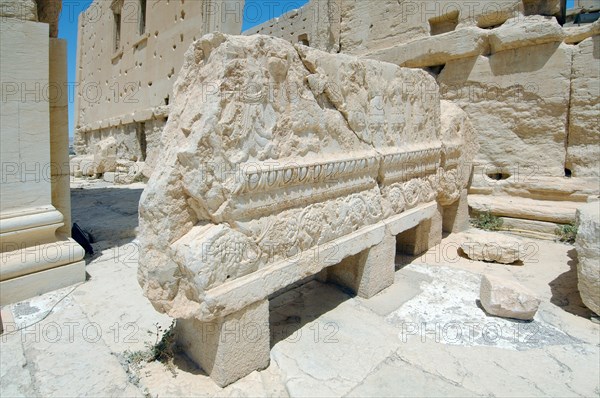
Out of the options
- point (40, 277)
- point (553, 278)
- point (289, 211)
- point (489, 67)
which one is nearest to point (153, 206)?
point (289, 211)

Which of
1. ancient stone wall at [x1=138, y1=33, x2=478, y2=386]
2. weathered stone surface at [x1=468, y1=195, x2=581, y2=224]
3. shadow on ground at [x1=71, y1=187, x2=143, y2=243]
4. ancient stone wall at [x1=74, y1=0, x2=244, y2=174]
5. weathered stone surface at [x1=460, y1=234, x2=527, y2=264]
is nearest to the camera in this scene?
ancient stone wall at [x1=138, y1=33, x2=478, y2=386]

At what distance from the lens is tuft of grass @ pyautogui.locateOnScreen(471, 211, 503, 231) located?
15.8ft

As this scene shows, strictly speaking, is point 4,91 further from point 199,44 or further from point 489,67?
point 489,67

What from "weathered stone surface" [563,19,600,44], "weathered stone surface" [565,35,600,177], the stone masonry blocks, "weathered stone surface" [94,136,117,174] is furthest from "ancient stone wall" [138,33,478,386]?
"weathered stone surface" [94,136,117,174]

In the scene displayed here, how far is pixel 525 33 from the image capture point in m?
4.59

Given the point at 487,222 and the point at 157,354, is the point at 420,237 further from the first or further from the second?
the point at 157,354

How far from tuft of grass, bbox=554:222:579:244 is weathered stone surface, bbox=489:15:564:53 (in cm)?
221

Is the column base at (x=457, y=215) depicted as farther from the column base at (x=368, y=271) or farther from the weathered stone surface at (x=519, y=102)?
the column base at (x=368, y=271)

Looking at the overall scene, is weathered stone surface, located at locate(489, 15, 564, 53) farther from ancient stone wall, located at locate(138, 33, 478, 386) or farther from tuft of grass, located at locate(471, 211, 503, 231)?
ancient stone wall, located at locate(138, 33, 478, 386)

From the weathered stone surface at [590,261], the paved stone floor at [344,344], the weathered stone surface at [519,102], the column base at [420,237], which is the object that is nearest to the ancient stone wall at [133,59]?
the weathered stone surface at [519,102]

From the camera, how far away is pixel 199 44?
2.01 m

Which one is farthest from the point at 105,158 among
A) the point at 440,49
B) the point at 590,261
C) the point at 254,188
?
the point at 590,261

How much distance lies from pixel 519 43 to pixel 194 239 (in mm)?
4833

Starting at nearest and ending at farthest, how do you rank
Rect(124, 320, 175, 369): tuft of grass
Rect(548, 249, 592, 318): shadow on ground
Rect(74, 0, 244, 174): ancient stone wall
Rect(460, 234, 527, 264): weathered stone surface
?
Rect(124, 320, 175, 369): tuft of grass < Rect(548, 249, 592, 318): shadow on ground < Rect(460, 234, 527, 264): weathered stone surface < Rect(74, 0, 244, 174): ancient stone wall
